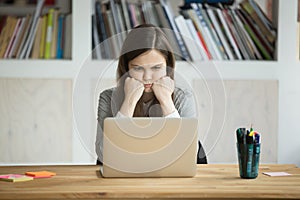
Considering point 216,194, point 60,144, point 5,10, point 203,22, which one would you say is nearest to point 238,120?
point 203,22

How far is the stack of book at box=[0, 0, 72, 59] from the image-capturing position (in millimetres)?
3703

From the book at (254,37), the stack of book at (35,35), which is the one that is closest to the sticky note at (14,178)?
the stack of book at (35,35)

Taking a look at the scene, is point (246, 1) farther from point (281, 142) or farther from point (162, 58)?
point (162, 58)

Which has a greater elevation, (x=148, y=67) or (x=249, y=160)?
(x=148, y=67)

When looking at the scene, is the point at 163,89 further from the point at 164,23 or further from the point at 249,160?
the point at 164,23

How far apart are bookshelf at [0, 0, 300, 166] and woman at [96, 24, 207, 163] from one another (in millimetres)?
864

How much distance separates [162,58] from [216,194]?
0.92 meters

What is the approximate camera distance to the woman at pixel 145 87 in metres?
2.53

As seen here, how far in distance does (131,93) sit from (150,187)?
595 millimetres

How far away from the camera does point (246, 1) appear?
12.7ft

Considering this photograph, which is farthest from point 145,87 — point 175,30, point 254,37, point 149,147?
point 254,37

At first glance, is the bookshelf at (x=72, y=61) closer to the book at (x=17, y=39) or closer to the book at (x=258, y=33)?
the book at (x=17, y=39)

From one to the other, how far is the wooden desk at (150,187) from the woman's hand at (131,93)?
1.00 feet

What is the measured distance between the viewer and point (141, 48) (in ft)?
8.80
